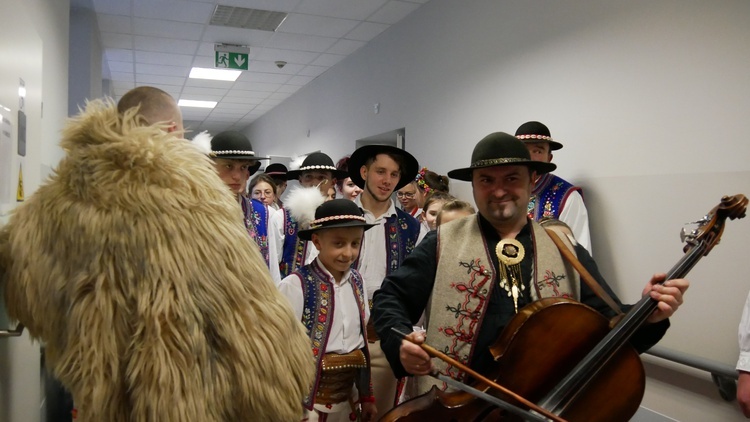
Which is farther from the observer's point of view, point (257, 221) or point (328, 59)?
point (328, 59)

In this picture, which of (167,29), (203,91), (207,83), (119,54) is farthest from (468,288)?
(203,91)

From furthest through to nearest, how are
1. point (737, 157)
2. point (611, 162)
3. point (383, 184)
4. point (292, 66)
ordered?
1. point (292, 66)
2. point (611, 162)
3. point (383, 184)
4. point (737, 157)

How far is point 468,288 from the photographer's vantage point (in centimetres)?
177

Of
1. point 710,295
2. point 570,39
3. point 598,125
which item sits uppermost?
point 570,39

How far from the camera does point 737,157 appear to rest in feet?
8.16

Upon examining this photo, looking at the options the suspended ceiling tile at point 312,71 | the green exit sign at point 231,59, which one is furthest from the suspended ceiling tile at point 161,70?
the suspended ceiling tile at point 312,71

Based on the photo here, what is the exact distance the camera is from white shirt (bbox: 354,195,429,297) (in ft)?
8.86

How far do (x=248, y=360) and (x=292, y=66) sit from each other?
7.28m

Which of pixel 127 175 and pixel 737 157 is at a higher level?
pixel 737 157

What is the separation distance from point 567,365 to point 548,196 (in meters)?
1.78

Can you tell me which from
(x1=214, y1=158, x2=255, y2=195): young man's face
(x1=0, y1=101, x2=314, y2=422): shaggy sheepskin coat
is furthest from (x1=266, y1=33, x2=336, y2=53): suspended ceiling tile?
(x1=0, y1=101, x2=314, y2=422): shaggy sheepskin coat

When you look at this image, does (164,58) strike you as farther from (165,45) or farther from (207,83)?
(207,83)

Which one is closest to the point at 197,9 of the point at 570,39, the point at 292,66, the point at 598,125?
the point at 292,66

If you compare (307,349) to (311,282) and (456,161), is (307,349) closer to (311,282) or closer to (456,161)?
(311,282)
